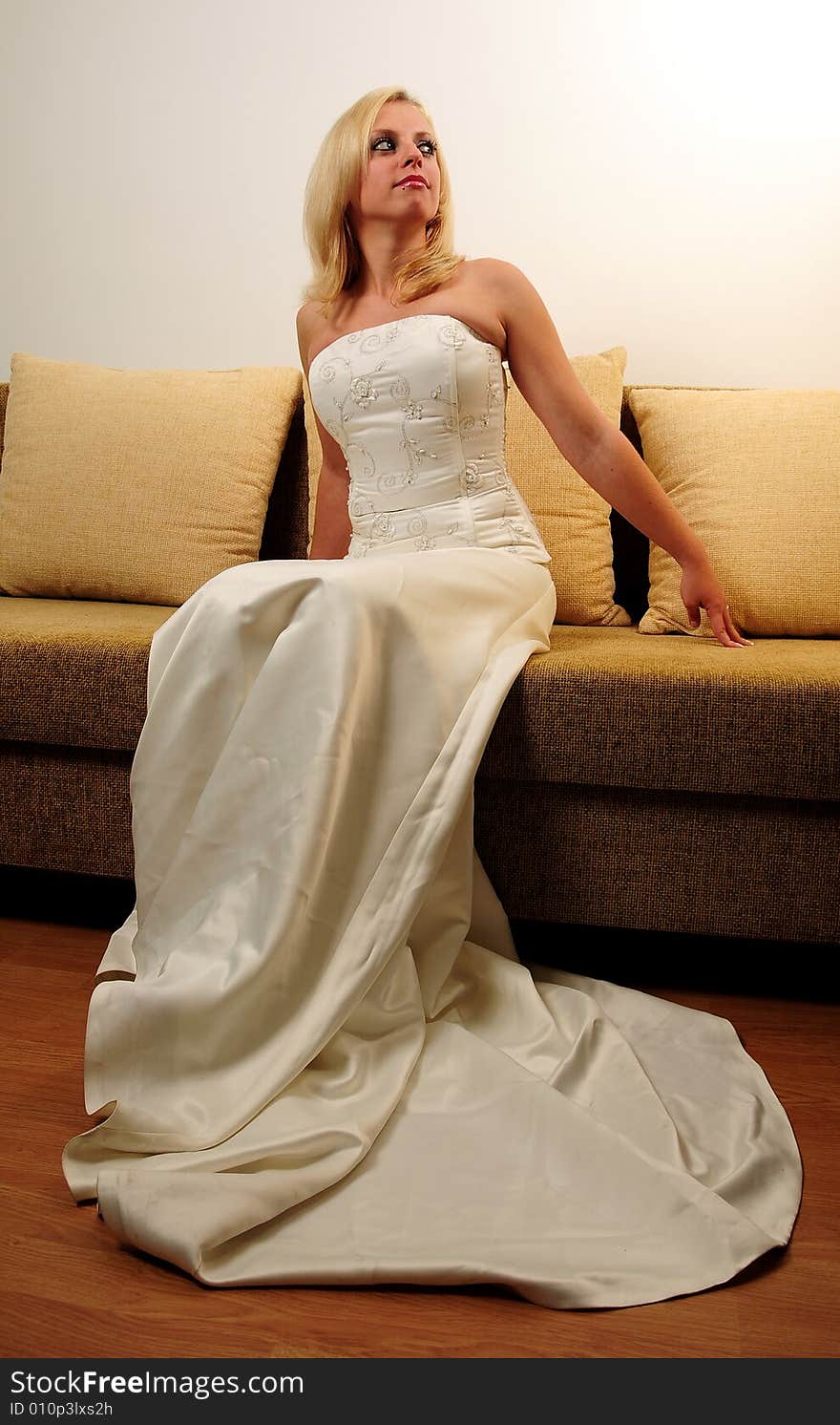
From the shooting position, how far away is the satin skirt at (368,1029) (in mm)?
974

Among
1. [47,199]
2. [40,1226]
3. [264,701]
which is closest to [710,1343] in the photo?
[40,1226]

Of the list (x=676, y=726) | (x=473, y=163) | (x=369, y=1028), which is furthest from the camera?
(x=473, y=163)

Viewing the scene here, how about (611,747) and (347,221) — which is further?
(347,221)

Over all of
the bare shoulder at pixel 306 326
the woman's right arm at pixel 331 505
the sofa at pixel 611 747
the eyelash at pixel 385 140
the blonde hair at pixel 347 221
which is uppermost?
the eyelash at pixel 385 140

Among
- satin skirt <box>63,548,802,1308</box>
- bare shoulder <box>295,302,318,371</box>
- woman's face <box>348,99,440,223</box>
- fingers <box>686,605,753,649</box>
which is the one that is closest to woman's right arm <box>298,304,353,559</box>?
bare shoulder <box>295,302,318,371</box>

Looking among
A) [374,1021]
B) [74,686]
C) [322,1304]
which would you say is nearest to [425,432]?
[74,686]

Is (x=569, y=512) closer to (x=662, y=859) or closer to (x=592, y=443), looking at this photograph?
(x=592, y=443)

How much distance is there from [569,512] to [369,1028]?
1.17 meters

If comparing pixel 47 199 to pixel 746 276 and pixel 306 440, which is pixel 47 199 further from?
pixel 746 276

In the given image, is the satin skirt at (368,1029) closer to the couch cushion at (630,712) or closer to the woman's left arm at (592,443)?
the couch cushion at (630,712)

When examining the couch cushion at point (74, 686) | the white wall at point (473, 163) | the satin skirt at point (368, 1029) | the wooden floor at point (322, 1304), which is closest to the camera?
the wooden floor at point (322, 1304)

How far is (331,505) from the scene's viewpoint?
1.97 m

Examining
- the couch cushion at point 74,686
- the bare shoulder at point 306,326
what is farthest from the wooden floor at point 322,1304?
the bare shoulder at point 306,326

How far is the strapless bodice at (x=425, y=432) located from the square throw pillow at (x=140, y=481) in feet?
1.59
